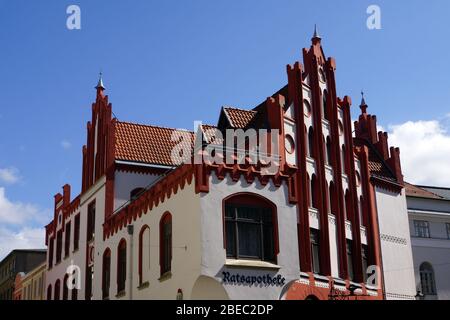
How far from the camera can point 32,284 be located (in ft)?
197

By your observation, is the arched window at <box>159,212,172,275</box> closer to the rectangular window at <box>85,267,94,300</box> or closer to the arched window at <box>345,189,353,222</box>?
the rectangular window at <box>85,267,94,300</box>

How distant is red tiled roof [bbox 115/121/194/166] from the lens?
41156mm

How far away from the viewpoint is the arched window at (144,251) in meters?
33.1

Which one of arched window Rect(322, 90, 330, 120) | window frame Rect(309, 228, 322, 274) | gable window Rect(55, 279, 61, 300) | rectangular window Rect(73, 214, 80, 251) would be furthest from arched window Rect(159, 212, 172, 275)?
gable window Rect(55, 279, 61, 300)

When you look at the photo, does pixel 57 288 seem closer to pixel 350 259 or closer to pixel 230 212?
pixel 350 259

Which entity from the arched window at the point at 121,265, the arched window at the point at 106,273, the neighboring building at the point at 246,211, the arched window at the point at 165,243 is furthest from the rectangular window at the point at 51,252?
the arched window at the point at 165,243

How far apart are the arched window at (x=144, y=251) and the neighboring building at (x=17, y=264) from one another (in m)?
46.3

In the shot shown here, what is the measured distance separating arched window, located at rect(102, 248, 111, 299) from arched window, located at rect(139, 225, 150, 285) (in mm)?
4968

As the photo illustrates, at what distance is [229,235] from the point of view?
94.4ft

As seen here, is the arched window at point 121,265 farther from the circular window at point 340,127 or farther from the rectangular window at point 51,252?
the rectangular window at point 51,252

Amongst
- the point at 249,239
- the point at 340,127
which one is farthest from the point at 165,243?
the point at 340,127
